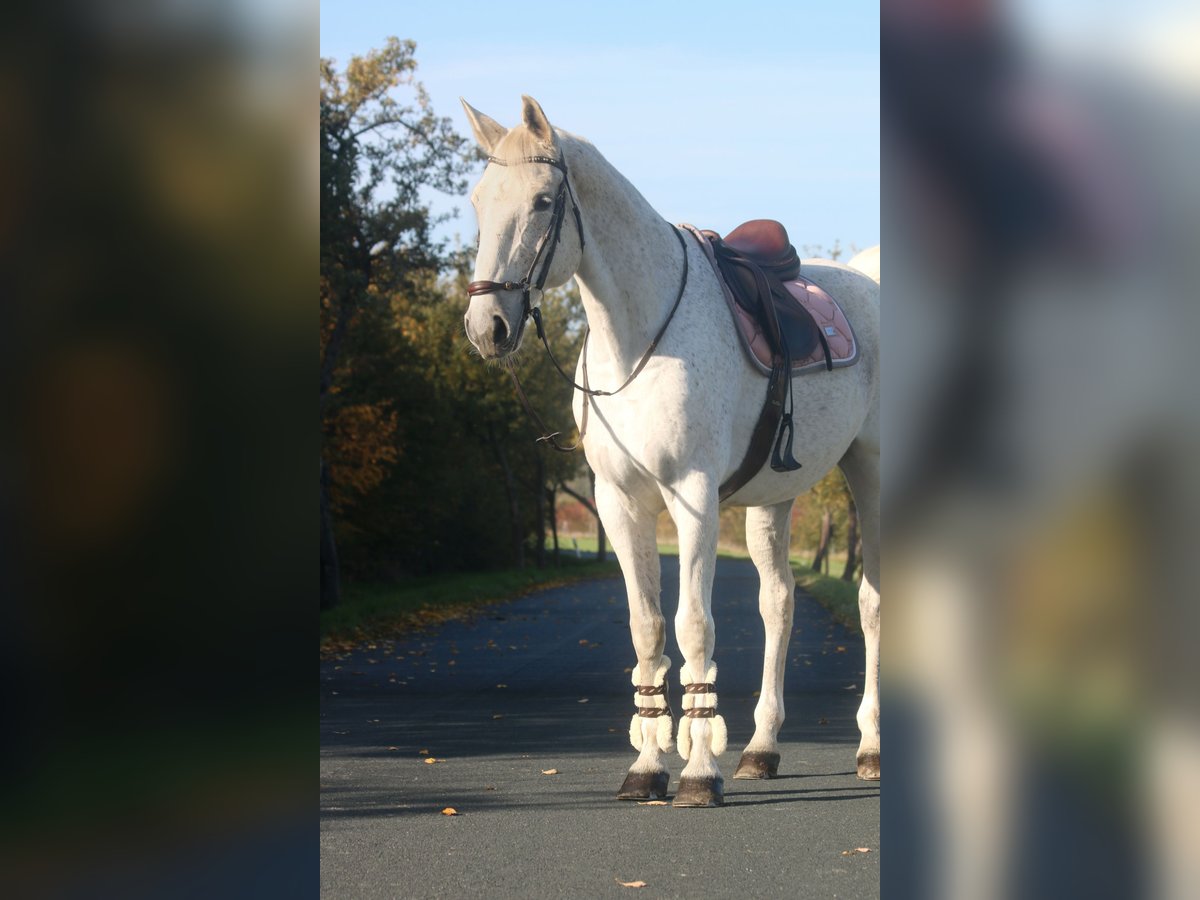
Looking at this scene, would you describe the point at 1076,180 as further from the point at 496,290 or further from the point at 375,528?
the point at 375,528

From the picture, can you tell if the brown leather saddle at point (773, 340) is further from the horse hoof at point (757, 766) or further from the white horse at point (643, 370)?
the horse hoof at point (757, 766)

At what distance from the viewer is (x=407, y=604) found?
2300 cm

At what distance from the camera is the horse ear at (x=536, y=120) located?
233 inches

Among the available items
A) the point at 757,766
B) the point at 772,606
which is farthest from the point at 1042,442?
the point at 772,606

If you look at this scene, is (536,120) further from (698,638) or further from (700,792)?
(700,792)

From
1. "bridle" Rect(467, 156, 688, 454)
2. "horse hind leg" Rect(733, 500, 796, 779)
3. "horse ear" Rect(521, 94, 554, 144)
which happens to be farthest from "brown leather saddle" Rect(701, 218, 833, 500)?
"horse ear" Rect(521, 94, 554, 144)

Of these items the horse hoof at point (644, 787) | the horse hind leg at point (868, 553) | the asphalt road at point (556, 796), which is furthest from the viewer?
the horse hind leg at point (868, 553)

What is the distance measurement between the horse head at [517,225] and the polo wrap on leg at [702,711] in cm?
170

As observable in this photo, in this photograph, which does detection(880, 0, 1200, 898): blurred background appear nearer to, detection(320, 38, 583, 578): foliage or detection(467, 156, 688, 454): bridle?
detection(467, 156, 688, 454): bridle

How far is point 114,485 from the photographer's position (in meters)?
1.87

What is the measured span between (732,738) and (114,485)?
23.9ft

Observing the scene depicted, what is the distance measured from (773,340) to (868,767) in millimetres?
2231

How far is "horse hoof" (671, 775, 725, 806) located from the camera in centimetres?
637

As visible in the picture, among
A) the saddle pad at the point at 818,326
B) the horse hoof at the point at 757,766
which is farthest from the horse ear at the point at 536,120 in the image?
the horse hoof at the point at 757,766
